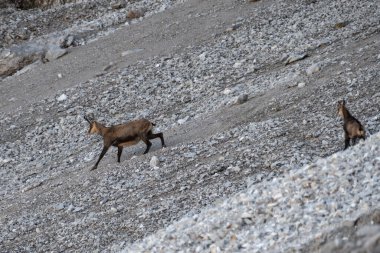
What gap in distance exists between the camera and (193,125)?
57.5 ft

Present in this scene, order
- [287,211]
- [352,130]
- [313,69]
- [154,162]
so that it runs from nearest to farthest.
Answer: [287,211], [352,130], [154,162], [313,69]

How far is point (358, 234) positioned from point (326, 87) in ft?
32.1

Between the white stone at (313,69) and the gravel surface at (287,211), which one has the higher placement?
the gravel surface at (287,211)

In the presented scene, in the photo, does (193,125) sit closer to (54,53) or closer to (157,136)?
(157,136)

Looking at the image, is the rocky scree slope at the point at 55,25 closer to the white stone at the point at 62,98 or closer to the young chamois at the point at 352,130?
the white stone at the point at 62,98

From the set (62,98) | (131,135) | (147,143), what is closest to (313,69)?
(147,143)

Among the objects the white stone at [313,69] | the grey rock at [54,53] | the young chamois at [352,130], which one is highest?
the young chamois at [352,130]

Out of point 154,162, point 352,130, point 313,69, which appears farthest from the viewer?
point 313,69

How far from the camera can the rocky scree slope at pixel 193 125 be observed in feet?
45.2

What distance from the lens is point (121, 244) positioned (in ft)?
41.2

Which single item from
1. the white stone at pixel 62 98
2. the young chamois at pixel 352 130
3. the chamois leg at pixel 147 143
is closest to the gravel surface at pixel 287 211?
the young chamois at pixel 352 130

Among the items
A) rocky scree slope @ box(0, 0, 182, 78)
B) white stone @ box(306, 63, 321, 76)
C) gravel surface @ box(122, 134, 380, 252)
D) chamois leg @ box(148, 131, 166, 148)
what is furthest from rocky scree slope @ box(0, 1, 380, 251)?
rocky scree slope @ box(0, 0, 182, 78)

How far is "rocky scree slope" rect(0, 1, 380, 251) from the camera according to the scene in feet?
45.2

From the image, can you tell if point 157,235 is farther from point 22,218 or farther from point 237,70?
point 237,70
